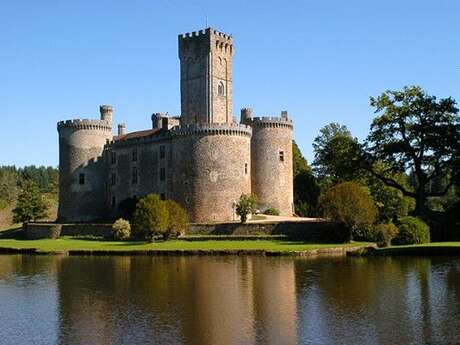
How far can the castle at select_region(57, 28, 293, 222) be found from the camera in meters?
52.4

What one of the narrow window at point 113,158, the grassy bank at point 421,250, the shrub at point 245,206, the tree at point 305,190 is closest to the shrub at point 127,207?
the narrow window at point 113,158

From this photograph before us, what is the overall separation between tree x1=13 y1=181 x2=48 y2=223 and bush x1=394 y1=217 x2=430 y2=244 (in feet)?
116

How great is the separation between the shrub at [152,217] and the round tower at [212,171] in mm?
5265

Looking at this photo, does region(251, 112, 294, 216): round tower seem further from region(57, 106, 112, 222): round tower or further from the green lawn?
region(57, 106, 112, 222): round tower

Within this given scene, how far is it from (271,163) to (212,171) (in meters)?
6.56

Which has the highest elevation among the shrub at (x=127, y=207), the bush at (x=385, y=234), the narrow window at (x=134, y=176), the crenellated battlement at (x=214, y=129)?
the crenellated battlement at (x=214, y=129)

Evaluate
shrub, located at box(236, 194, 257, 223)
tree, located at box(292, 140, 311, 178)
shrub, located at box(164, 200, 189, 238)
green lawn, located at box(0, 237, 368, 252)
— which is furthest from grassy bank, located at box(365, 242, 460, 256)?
tree, located at box(292, 140, 311, 178)

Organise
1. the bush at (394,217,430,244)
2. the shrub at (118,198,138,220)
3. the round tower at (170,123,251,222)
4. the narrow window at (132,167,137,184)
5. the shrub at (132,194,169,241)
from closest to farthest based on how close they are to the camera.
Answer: the bush at (394,217,430,244)
the shrub at (132,194,169,241)
the round tower at (170,123,251,222)
the shrub at (118,198,138,220)
the narrow window at (132,167,137,184)

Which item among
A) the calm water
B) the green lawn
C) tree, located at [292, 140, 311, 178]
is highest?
tree, located at [292, 140, 311, 178]

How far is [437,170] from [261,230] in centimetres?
1468

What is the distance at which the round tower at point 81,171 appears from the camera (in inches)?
2435

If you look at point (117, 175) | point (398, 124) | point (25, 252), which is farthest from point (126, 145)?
point (398, 124)

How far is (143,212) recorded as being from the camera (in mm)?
47062

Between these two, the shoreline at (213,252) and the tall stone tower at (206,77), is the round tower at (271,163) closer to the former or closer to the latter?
the tall stone tower at (206,77)
